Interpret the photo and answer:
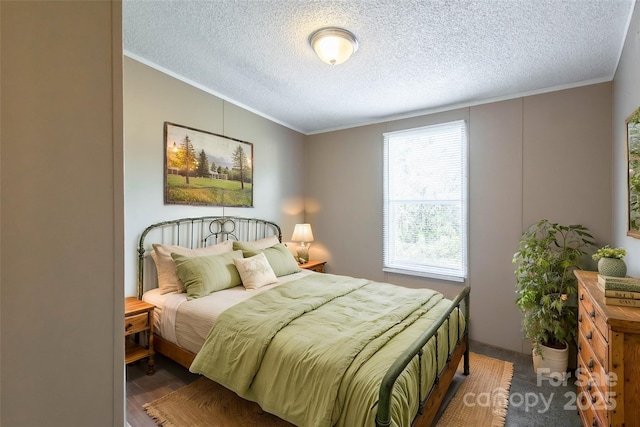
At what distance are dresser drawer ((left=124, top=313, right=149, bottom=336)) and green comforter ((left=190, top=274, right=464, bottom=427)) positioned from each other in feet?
2.27

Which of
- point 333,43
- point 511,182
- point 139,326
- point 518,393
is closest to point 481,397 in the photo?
point 518,393

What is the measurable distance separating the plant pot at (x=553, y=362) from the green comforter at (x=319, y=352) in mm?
932

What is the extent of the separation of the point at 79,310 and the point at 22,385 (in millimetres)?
169

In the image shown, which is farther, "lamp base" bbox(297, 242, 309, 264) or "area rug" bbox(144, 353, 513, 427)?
"lamp base" bbox(297, 242, 309, 264)

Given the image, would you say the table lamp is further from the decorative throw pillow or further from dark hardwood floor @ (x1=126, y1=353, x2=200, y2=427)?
dark hardwood floor @ (x1=126, y1=353, x2=200, y2=427)

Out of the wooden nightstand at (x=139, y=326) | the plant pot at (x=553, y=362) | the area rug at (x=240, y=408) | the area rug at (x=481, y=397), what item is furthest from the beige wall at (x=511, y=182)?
A: the wooden nightstand at (x=139, y=326)

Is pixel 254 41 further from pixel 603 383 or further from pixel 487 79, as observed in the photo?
pixel 603 383

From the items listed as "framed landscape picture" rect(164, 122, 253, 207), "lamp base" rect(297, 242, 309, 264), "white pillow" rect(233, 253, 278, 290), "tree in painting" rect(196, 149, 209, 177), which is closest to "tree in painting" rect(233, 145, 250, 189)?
"framed landscape picture" rect(164, 122, 253, 207)

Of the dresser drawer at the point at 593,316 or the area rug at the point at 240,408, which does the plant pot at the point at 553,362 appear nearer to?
the area rug at the point at 240,408

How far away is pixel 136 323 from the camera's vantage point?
2.35 meters

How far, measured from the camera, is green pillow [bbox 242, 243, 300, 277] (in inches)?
127

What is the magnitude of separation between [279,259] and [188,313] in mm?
1200

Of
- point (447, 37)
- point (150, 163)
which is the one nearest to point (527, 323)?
point (447, 37)

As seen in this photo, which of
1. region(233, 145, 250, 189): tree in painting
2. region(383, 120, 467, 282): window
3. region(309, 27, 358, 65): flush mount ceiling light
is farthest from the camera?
region(233, 145, 250, 189): tree in painting
